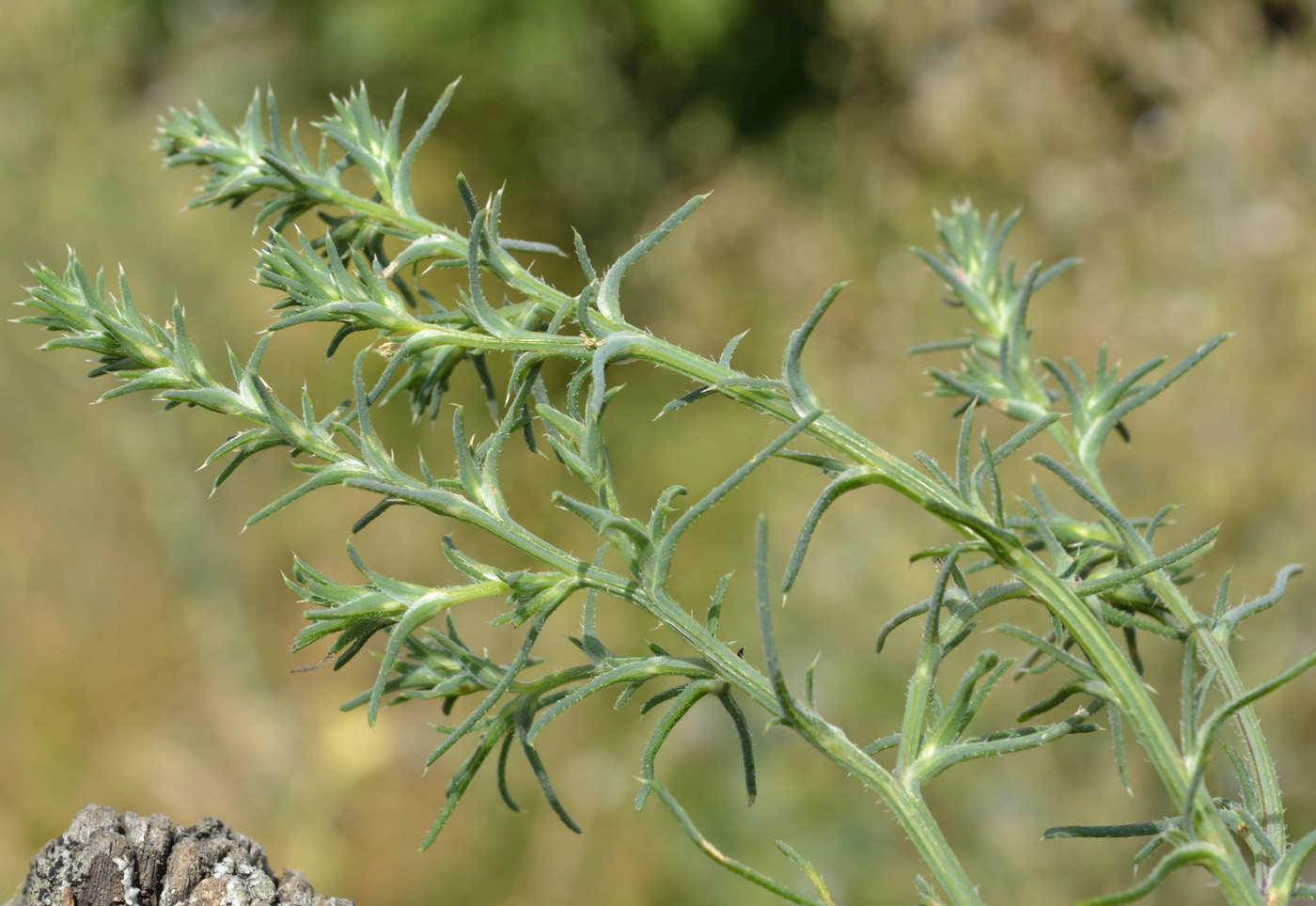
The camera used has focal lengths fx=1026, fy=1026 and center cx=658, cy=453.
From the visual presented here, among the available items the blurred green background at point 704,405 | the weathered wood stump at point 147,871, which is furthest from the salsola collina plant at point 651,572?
the blurred green background at point 704,405

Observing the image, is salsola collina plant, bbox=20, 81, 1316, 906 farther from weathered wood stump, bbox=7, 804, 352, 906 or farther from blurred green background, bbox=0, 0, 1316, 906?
blurred green background, bbox=0, 0, 1316, 906

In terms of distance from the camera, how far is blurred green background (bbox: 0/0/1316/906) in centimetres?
306

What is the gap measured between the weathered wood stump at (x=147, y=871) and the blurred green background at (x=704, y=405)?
2349 mm

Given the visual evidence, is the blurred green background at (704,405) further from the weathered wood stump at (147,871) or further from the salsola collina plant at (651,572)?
the weathered wood stump at (147,871)

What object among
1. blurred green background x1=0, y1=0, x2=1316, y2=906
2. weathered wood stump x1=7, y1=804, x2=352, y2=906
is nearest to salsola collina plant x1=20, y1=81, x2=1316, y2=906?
weathered wood stump x1=7, y1=804, x2=352, y2=906

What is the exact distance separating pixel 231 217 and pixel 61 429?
5.01 feet

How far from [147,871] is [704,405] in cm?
542

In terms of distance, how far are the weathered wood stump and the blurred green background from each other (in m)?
2.35

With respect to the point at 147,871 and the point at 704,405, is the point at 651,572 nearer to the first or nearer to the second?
the point at 147,871

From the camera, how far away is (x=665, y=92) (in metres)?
7.14

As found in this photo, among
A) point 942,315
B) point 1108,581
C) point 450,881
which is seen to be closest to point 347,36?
point 942,315

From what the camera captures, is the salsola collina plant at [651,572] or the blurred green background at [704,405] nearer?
the salsola collina plant at [651,572]

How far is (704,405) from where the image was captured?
600 centimetres

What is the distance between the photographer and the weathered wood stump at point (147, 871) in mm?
626
